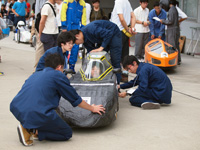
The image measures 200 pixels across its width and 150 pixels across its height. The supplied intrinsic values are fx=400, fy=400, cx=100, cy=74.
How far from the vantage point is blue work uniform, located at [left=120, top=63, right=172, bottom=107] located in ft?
21.2

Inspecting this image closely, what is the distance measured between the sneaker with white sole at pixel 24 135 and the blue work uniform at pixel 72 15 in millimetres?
4394

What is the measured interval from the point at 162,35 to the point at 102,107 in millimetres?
6520

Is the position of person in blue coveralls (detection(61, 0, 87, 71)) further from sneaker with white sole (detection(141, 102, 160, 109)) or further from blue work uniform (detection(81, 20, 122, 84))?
sneaker with white sole (detection(141, 102, 160, 109))

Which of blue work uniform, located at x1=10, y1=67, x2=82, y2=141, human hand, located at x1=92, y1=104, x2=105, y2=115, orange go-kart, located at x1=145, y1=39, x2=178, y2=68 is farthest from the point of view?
orange go-kart, located at x1=145, y1=39, x2=178, y2=68

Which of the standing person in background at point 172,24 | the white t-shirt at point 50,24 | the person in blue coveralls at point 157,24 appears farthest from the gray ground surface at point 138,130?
the person in blue coveralls at point 157,24

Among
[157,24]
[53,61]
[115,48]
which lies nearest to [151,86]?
[115,48]

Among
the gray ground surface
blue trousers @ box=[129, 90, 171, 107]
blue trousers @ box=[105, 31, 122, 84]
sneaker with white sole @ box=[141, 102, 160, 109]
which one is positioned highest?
blue trousers @ box=[105, 31, 122, 84]

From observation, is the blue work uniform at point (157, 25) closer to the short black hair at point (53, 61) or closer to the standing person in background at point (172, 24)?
the standing person in background at point (172, 24)

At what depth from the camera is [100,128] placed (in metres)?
5.48

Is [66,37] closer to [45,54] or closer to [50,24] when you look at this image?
[45,54]

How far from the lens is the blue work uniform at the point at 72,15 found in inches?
356

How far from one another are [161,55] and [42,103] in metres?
5.56

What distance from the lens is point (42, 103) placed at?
15.0 ft

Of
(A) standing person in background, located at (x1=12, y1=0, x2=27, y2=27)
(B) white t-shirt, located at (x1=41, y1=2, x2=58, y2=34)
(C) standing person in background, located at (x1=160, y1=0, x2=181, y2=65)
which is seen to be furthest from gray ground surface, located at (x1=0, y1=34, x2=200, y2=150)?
(A) standing person in background, located at (x1=12, y1=0, x2=27, y2=27)
